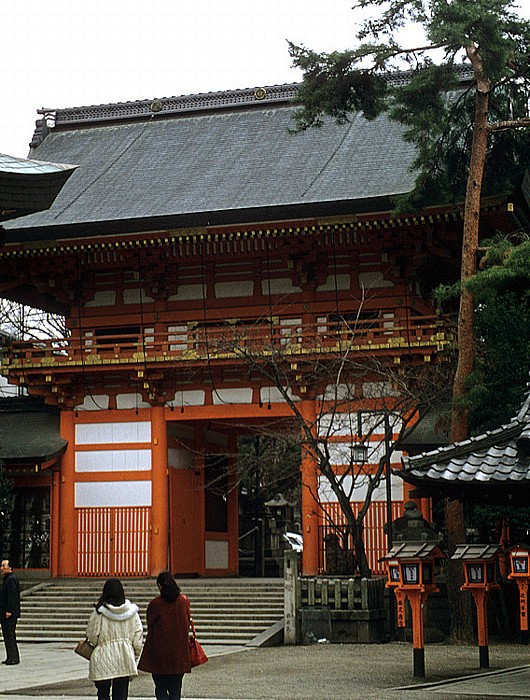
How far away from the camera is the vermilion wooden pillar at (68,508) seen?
2723 centimetres

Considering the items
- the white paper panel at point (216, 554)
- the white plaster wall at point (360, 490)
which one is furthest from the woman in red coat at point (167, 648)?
the white paper panel at point (216, 554)

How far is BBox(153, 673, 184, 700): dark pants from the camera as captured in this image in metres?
10.7

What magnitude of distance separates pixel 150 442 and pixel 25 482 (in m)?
3.29

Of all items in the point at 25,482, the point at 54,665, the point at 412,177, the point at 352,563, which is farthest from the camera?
the point at 25,482

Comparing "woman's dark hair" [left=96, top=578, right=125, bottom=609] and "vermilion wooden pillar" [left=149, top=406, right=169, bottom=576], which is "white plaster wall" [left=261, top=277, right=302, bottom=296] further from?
"woman's dark hair" [left=96, top=578, right=125, bottom=609]

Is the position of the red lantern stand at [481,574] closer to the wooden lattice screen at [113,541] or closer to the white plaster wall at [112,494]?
the wooden lattice screen at [113,541]

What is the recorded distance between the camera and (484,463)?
12.2 m

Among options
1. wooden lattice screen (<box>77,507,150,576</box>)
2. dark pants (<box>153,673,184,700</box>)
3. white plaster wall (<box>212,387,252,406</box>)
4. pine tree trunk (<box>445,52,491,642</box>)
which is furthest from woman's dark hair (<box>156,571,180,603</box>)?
white plaster wall (<box>212,387,252,406</box>)

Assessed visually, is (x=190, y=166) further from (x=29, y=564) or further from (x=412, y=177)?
(x=29, y=564)

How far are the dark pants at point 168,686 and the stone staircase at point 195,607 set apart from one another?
9.85 meters

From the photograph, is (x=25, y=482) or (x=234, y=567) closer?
(x=25, y=482)

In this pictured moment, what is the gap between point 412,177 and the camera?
2616cm

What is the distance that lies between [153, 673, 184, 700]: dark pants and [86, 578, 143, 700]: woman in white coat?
27 cm

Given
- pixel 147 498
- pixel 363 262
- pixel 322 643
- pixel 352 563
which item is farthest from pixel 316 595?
pixel 363 262
